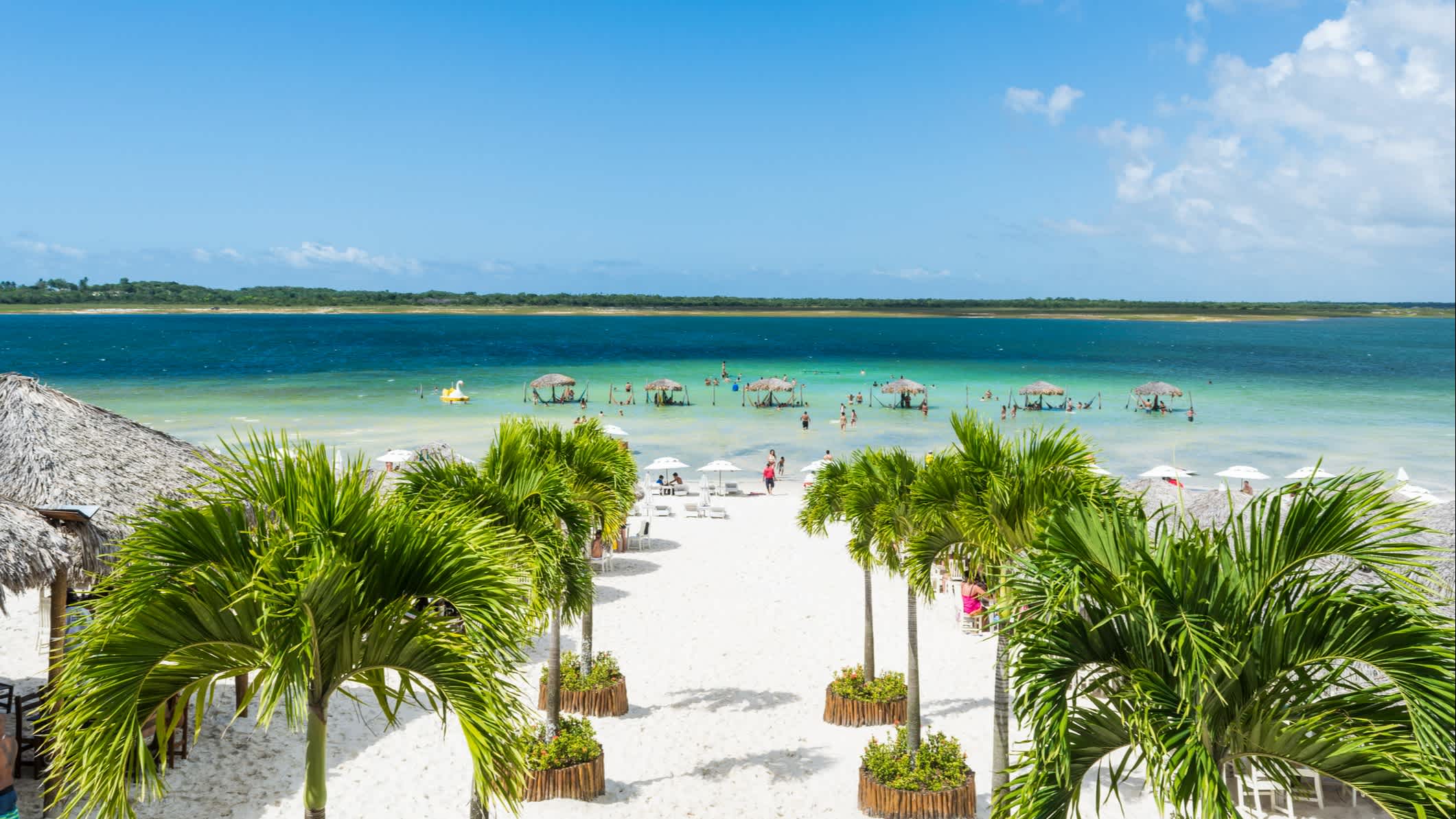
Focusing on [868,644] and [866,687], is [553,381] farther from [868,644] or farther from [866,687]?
[866,687]

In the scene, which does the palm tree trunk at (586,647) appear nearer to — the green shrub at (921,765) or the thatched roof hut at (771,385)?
the green shrub at (921,765)

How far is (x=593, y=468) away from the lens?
1089 centimetres

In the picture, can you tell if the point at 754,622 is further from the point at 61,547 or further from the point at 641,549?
the point at 61,547

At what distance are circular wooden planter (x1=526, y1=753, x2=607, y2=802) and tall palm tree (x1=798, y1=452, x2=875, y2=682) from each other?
3.84m

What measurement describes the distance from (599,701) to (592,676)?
33 centimetres

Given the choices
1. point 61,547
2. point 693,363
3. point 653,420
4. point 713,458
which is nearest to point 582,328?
point 693,363

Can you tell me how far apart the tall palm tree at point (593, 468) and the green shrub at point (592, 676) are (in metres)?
1.36

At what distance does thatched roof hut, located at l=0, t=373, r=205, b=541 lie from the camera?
10000 mm

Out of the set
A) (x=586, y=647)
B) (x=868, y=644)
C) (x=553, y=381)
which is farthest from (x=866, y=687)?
(x=553, y=381)

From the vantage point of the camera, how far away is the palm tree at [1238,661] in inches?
146

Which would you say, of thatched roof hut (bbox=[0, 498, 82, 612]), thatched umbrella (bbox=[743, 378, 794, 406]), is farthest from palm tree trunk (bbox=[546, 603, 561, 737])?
thatched umbrella (bbox=[743, 378, 794, 406])

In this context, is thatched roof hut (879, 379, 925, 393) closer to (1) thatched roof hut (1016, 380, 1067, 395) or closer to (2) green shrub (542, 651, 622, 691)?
(1) thatched roof hut (1016, 380, 1067, 395)

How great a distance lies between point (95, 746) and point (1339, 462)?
4236cm

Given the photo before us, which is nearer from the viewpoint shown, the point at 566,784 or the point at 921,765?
the point at 921,765
